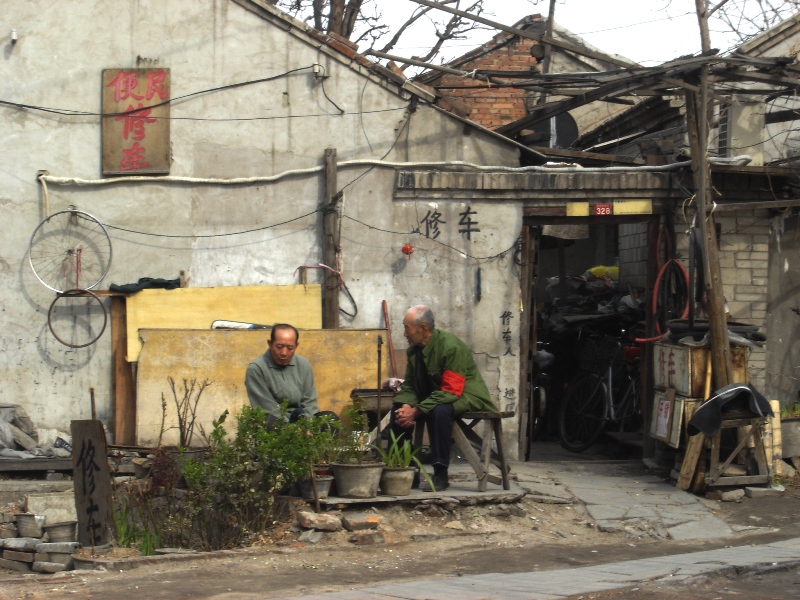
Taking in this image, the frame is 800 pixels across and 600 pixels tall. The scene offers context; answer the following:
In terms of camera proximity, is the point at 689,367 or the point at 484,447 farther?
the point at 689,367

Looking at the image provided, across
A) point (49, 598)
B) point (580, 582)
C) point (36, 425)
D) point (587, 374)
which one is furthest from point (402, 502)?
point (587, 374)

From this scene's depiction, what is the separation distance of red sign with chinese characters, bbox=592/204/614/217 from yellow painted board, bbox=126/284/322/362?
3.10 m

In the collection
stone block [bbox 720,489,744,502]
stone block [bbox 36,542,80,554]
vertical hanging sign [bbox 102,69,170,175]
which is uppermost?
vertical hanging sign [bbox 102,69,170,175]

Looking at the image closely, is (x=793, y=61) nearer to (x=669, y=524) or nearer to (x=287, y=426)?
(x=669, y=524)

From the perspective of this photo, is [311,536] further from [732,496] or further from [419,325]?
[732,496]

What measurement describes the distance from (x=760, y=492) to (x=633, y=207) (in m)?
3.30

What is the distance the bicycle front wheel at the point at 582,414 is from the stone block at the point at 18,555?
269 inches

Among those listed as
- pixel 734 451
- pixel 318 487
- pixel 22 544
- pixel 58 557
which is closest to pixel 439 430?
pixel 318 487

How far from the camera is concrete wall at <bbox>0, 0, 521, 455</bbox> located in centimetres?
1076

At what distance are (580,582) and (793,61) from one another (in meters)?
6.77

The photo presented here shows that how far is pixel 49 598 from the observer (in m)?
5.78

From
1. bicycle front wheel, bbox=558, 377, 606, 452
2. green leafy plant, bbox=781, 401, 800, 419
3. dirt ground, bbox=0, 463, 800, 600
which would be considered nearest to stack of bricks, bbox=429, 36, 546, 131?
bicycle front wheel, bbox=558, 377, 606, 452

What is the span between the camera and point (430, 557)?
7.16m

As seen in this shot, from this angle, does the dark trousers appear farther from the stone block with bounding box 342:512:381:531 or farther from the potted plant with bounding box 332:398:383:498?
the stone block with bounding box 342:512:381:531
